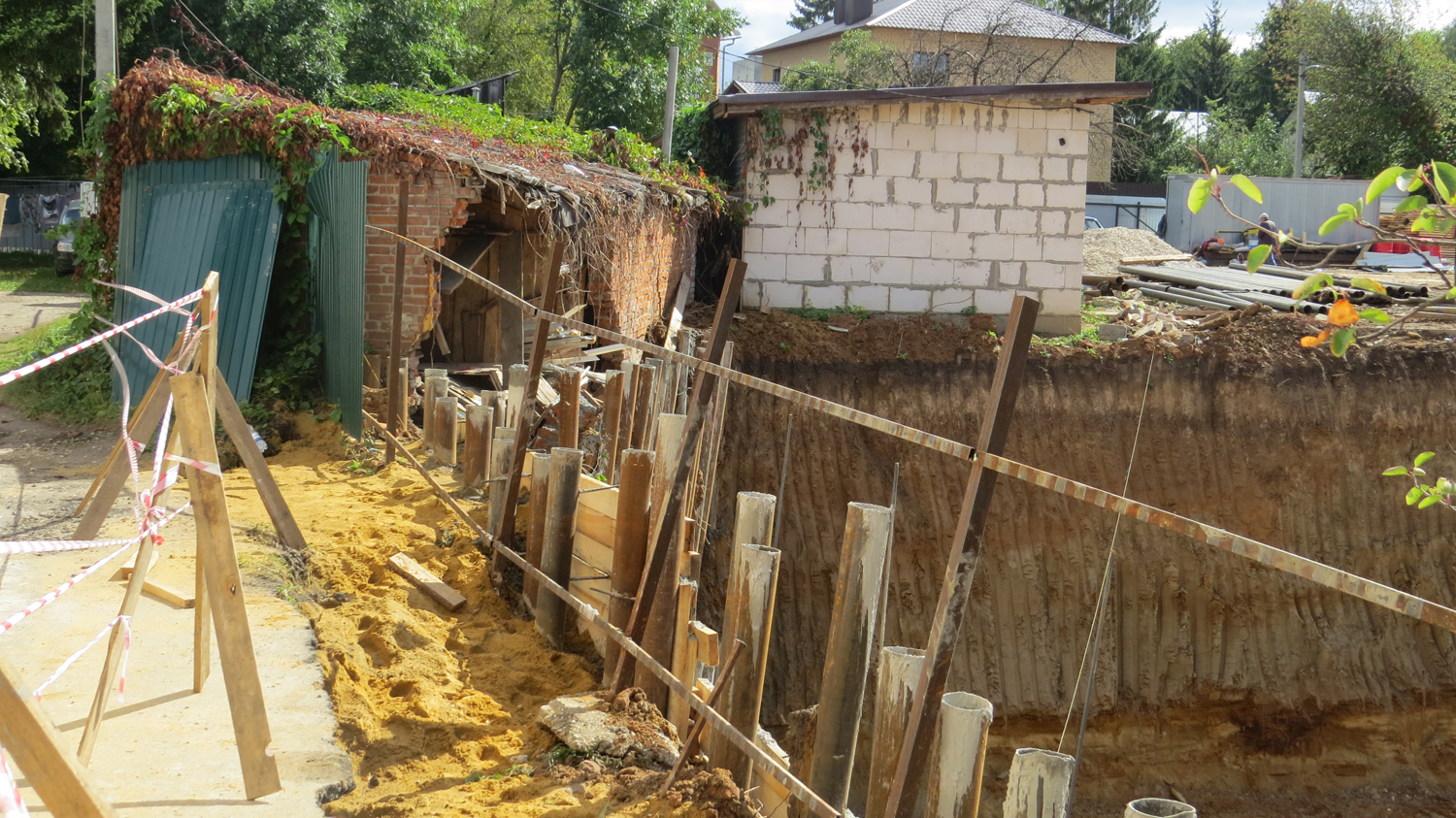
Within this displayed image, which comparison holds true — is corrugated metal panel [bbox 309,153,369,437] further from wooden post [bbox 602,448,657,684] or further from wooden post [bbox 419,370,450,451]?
wooden post [bbox 602,448,657,684]

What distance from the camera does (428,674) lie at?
4.64 metres

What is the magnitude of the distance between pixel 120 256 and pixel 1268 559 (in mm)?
10108

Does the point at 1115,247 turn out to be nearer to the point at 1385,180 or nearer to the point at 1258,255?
the point at 1258,255

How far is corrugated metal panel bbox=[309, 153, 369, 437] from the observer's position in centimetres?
820

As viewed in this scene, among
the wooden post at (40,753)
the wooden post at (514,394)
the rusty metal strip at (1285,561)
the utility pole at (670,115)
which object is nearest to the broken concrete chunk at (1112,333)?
the utility pole at (670,115)

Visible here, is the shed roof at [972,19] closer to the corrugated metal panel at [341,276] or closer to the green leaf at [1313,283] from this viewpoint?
the corrugated metal panel at [341,276]

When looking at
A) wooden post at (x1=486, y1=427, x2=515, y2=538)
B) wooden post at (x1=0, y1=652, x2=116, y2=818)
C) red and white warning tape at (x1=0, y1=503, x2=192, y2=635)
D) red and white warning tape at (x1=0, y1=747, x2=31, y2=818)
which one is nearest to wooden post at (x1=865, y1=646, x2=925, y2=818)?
wooden post at (x1=0, y1=652, x2=116, y2=818)

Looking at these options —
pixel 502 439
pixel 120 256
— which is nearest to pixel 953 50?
pixel 120 256

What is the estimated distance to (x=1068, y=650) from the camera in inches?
451

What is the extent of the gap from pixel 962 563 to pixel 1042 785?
59 cm

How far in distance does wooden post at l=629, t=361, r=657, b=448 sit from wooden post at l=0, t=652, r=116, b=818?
4600mm

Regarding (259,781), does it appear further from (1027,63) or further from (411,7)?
(1027,63)

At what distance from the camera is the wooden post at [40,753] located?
1907 millimetres

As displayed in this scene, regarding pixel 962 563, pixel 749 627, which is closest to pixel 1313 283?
pixel 962 563
